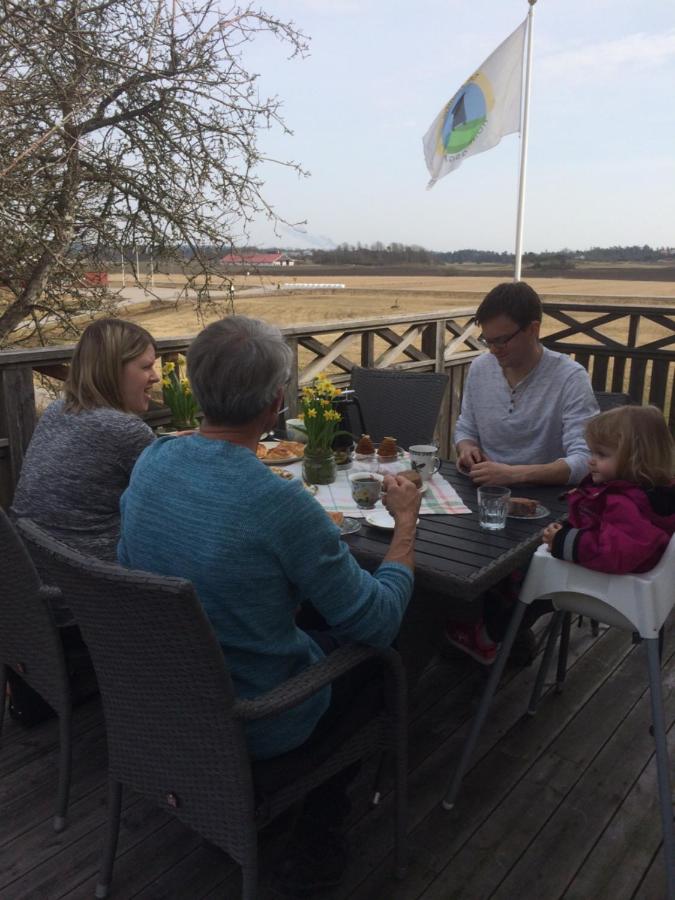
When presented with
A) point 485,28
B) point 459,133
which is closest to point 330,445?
point 459,133

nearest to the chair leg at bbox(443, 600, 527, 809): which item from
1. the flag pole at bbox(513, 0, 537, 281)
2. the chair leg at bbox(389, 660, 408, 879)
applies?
the chair leg at bbox(389, 660, 408, 879)

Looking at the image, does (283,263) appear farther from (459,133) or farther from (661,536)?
(661,536)

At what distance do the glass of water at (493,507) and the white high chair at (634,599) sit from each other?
150 mm

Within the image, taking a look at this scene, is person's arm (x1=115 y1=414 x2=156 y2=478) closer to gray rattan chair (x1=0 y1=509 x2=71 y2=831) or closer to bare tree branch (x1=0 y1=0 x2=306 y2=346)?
gray rattan chair (x1=0 y1=509 x2=71 y2=831)

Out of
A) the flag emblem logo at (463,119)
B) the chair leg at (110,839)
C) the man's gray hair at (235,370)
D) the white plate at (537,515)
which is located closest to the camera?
the man's gray hair at (235,370)

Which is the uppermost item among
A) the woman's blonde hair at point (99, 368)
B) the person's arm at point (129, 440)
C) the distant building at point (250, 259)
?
the distant building at point (250, 259)

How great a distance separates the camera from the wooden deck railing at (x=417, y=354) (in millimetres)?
2773

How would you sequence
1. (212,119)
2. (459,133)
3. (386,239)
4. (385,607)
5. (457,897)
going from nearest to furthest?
(385,607), (457,897), (212,119), (459,133), (386,239)

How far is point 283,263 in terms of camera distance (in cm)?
518

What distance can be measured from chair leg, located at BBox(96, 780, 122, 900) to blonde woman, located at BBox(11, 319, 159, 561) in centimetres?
69

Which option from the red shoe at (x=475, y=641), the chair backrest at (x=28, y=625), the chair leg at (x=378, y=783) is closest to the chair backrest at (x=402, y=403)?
the red shoe at (x=475, y=641)

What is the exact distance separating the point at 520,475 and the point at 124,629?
4.73 feet

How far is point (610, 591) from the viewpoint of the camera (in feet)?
5.28

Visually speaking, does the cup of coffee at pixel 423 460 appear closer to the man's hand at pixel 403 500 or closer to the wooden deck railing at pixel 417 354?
the man's hand at pixel 403 500
